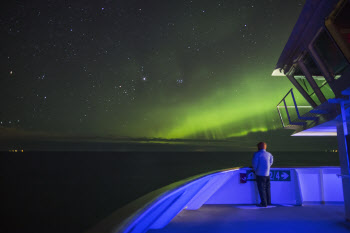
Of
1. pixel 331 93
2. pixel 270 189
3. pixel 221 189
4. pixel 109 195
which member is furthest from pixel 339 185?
pixel 109 195

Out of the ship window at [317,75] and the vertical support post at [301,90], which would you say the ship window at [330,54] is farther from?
the vertical support post at [301,90]

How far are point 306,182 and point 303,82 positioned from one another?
5.44 metres

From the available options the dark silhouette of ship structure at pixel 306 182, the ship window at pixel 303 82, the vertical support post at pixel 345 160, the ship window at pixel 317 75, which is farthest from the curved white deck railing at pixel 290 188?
the ship window at pixel 303 82

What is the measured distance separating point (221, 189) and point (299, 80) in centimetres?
704

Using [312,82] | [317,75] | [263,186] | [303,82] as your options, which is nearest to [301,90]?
[303,82]

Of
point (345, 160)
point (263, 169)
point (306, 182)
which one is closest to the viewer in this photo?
point (345, 160)

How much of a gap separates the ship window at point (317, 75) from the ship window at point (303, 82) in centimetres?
79

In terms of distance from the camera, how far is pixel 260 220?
6613 mm

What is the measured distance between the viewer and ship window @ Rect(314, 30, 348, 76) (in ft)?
29.4

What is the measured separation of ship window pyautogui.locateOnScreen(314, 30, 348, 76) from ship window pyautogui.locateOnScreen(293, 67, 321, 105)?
8.23 ft

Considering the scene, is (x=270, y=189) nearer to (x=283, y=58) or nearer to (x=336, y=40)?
(x=336, y=40)

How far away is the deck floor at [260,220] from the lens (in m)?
5.81

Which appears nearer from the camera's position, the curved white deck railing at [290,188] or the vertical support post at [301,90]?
the curved white deck railing at [290,188]

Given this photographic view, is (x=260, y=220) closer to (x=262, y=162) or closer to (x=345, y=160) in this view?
(x=262, y=162)
